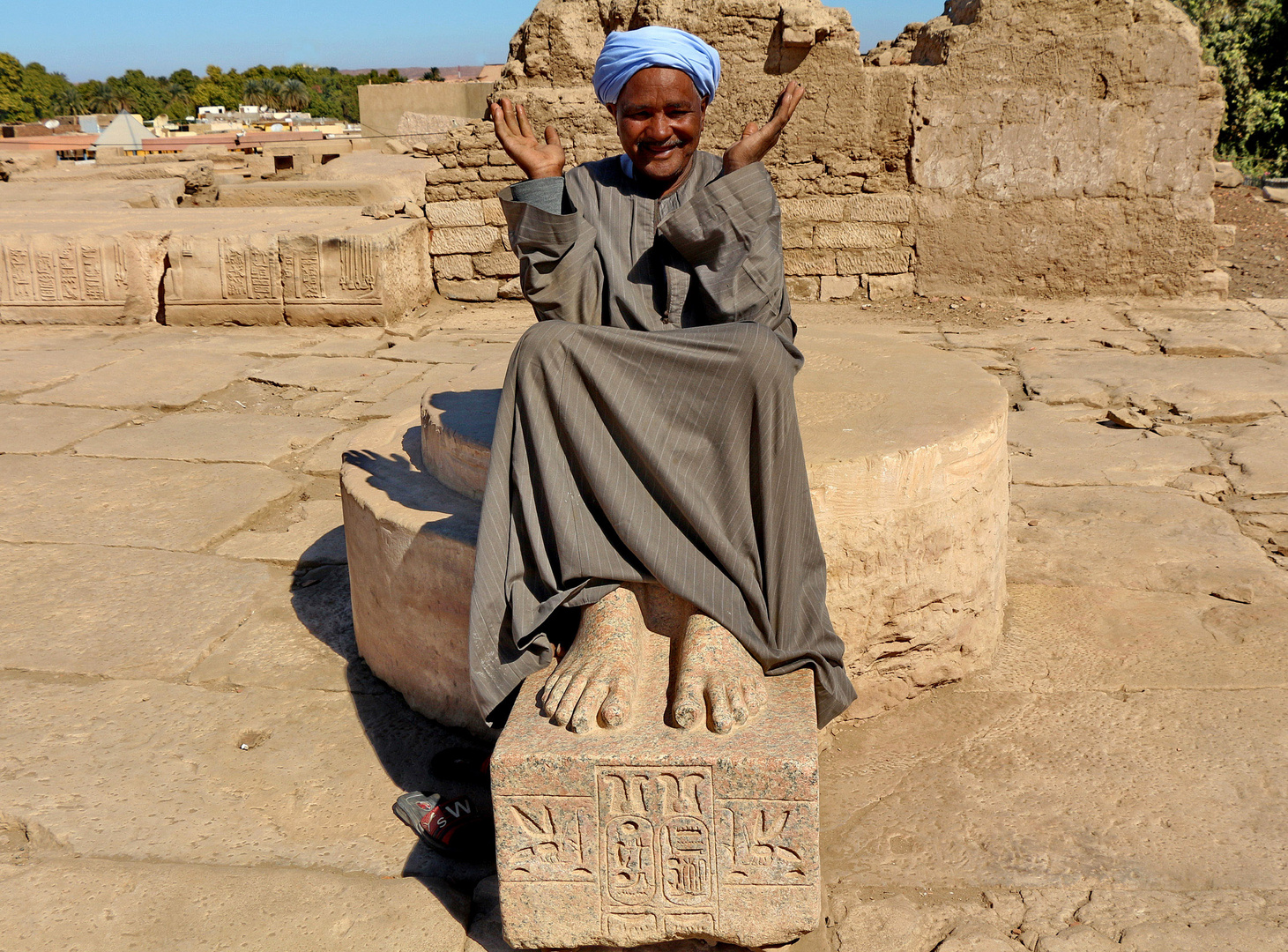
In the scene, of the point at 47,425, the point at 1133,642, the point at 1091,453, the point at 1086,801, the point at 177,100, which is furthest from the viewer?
the point at 177,100

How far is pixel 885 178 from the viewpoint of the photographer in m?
6.87

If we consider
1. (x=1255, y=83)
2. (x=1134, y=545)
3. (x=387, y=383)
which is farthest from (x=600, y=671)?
(x=1255, y=83)

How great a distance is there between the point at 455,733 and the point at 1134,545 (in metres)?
2.17

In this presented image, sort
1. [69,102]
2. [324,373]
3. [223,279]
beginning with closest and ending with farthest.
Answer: [324,373] → [223,279] → [69,102]

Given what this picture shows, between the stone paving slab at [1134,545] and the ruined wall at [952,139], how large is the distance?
11.7ft

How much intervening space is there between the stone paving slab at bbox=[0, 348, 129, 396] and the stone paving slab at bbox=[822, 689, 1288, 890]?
480 cm

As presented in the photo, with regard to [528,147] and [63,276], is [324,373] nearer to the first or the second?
[63,276]

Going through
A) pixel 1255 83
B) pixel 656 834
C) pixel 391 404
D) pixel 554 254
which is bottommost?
pixel 656 834

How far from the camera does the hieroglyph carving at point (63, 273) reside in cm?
657

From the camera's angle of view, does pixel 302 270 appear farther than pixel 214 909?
Yes

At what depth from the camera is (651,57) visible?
2.16 m

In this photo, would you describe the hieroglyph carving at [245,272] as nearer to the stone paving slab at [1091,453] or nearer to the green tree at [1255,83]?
the stone paving slab at [1091,453]

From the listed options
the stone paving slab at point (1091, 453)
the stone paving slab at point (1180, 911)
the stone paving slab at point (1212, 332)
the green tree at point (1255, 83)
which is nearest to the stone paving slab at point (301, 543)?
the stone paving slab at point (1180, 911)

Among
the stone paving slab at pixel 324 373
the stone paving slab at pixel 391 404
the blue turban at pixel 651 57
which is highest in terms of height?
the blue turban at pixel 651 57
